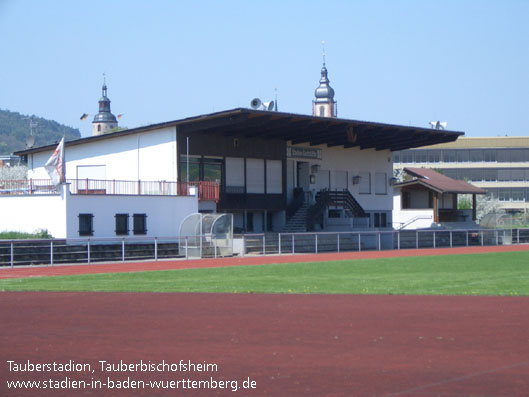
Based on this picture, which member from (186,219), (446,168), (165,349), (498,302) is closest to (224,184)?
(186,219)

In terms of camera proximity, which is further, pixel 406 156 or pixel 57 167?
pixel 406 156

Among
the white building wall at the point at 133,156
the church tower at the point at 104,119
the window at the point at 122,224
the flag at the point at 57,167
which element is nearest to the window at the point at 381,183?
the white building wall at the point at 133,156

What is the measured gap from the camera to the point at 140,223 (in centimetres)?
3956

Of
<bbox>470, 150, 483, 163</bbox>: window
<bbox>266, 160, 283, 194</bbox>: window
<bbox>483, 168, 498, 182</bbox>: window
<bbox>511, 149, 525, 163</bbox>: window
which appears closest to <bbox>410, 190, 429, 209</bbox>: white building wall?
<bbox>266, 160, 283, 194</bbox>: window

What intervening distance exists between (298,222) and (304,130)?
583 centimetres

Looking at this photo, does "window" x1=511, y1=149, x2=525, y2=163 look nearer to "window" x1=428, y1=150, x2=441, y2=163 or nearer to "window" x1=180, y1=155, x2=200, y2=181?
"window" x1=428, y1=150, x2=441, y2=163

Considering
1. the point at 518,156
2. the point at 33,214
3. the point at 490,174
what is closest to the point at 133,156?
the point at 33,214

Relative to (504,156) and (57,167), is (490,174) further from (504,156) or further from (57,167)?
(57,167)

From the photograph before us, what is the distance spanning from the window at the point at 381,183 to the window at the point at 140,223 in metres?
22.6

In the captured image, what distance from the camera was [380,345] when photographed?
10.5 meters

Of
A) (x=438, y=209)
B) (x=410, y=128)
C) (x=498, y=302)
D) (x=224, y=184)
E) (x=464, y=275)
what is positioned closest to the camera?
(x=498, y=302)

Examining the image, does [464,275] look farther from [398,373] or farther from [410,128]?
[410,128]

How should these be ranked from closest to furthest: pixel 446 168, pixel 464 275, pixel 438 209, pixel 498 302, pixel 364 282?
1. pixel 498 302
2. pixel 364 282
3. pixel 464 275
4. pixel 438 209
5. pixel 446 168

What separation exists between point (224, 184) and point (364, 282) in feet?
82.2
